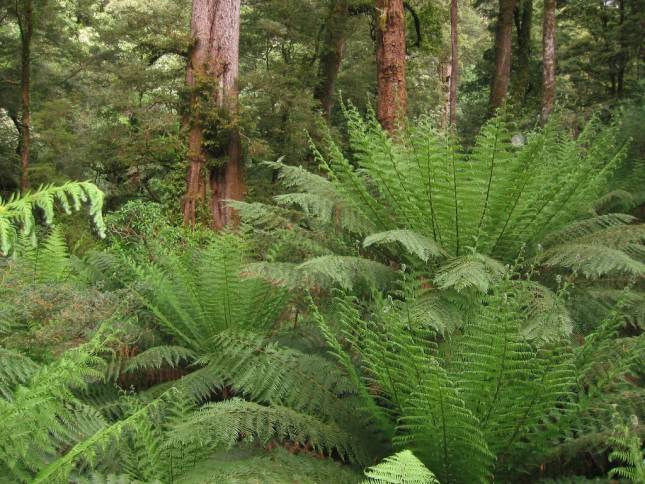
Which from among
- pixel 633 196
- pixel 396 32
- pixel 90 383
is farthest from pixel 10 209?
pixel 396 32

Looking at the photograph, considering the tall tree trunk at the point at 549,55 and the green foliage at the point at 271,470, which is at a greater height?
the tall tree trunk at the point at 549,55

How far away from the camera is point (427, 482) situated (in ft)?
4.07

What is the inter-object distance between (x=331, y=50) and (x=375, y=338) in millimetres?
11744

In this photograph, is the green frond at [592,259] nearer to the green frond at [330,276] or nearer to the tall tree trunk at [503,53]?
the green frond at [330,276]

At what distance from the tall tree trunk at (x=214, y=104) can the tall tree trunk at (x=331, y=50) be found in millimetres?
4606

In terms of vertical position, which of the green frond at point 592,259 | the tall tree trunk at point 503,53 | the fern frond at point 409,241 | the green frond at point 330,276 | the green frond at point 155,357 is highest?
the tall tree trunk at point 503,53

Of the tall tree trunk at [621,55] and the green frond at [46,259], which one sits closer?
the green frond at [46,259]

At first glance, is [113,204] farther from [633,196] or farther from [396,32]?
[633,196]

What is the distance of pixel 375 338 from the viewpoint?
1875mm

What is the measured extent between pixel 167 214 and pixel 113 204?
6.57 m

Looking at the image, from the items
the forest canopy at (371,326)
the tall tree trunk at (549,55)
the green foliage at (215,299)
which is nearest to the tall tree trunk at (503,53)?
the tall tree trunk at (549,55)

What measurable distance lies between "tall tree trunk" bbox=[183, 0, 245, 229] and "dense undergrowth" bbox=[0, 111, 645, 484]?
3.18 metres

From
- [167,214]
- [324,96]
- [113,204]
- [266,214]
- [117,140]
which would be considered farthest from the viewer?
[324,96]

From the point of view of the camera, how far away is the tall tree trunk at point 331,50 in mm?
12247
